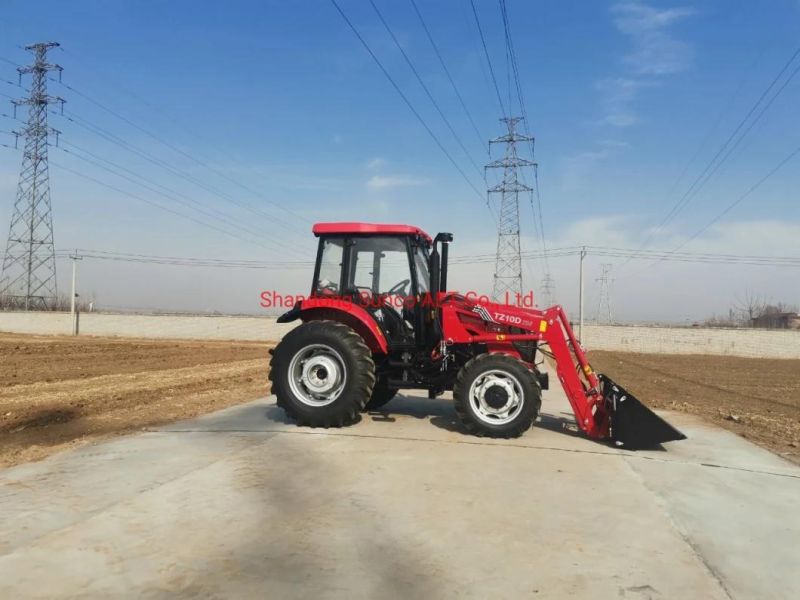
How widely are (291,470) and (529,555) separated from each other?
2.30 m

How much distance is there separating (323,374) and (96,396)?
5.14 meters

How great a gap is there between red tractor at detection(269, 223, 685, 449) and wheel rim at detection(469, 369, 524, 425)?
11 mm

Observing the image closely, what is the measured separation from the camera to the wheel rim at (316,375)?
259 inches

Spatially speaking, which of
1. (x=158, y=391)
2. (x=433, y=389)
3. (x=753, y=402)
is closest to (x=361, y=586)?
(x=433, y=389)

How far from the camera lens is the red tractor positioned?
20.2 feet

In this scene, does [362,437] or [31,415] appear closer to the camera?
[362,437]

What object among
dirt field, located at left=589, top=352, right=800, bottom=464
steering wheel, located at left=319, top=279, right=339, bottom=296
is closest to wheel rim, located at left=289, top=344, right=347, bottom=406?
steering wheel, located at left=319, top=279, right=339, bottom=296

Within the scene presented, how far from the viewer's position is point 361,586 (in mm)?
2926

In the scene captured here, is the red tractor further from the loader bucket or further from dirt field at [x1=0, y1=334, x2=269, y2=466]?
dirt field at [x1=0, y1=334, x2=269, y2=466]

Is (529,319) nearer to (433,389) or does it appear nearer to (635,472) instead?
(433,389)

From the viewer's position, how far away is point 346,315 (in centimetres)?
695

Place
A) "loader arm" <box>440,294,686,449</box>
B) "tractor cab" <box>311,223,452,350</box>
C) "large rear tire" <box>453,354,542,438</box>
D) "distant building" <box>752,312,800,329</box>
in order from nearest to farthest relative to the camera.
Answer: "loader arm" <box>440,294,686,449</box>, "large rear tire" <box>453,354,542,438</box>, "tractor cab" <box>311,223,452,350</box>, "distant building" <box>752,312,800,329</box>

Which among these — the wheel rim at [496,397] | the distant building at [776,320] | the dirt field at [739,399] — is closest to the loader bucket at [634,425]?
the wheel rim at [496,397]

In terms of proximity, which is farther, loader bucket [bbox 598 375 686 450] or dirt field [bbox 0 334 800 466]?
dirt field [bbox 0 334 800 466]
